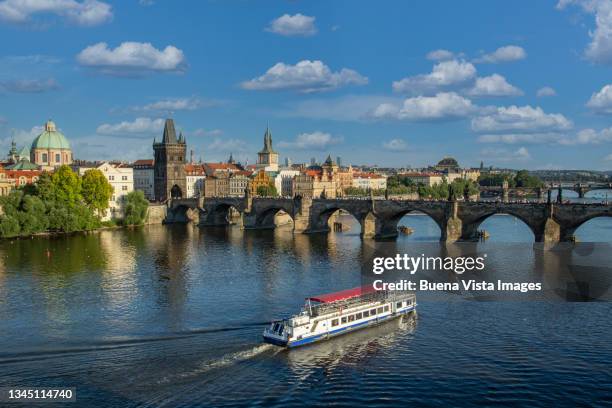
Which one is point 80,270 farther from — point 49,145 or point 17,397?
point 49,145

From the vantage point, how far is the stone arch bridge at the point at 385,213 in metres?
84.0

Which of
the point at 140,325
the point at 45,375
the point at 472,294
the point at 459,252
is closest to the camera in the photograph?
the point at 45,375

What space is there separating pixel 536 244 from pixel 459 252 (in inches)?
390

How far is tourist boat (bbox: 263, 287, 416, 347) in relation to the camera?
4316 centimetres

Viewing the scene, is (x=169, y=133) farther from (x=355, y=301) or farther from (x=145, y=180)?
(x=355, y=301)

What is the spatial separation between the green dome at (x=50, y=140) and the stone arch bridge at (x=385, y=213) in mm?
53489

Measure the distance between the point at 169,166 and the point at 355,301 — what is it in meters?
112

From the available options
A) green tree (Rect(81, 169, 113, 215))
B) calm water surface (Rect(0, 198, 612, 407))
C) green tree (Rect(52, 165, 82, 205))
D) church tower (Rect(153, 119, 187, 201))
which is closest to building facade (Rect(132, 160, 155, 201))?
church tower (Rect(153, 119, 187, 201))

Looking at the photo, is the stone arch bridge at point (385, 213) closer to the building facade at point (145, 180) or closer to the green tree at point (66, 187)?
the green tree at point (66, 187)

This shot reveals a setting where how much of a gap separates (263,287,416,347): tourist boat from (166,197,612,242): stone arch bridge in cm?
3773

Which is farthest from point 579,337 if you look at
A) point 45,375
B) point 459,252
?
point 459,252

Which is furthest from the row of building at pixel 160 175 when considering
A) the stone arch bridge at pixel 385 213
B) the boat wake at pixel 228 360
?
the boat wake at pixel 228 360

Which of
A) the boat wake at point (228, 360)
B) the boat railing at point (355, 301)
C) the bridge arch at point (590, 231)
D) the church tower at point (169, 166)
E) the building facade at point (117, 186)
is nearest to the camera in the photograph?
the boat wake at point (228, 360)

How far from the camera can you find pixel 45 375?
122 ft
